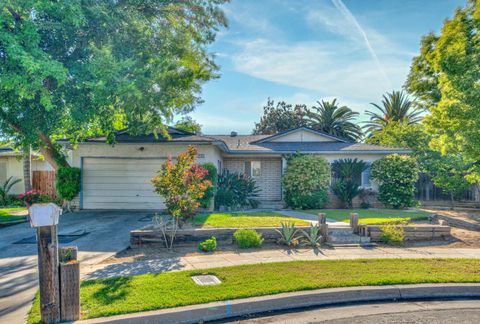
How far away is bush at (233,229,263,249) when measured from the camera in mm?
7953

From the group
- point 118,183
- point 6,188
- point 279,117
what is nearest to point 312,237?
point 118,183

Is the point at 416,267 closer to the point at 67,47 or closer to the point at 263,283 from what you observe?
the point at 263,283

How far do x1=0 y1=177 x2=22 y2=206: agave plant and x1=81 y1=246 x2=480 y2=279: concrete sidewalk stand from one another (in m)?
16.6

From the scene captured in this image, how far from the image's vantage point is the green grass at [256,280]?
444 centimetres

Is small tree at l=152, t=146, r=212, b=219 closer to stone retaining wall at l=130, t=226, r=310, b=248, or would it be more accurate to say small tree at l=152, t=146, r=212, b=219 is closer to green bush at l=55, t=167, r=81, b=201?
stone retaining wall at l=130, t=226, r=310, b=248

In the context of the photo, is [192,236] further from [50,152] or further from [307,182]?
[50,152]

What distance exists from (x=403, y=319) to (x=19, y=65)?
29.2 ft

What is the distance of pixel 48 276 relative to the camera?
3924 mm

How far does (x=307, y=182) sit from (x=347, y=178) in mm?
2436

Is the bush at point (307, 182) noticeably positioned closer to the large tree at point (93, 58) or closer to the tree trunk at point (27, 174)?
the large tree at point (93, 58)

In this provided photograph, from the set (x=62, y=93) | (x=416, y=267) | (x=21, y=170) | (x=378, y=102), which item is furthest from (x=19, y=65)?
(x=378, y=102)

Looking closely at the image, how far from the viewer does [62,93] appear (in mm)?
9398

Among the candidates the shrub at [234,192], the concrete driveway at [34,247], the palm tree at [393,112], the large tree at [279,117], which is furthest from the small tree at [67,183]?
the palm tree at [393,112]

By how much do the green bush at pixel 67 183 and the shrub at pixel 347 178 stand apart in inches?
490
